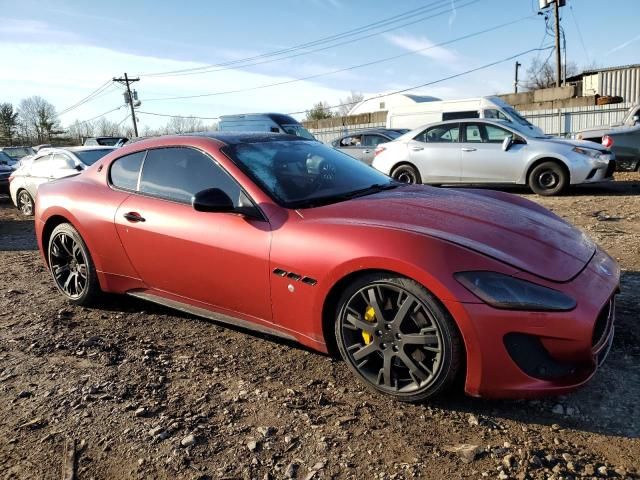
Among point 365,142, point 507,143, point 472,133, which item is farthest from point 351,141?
point 507,143

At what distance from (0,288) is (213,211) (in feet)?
10.7

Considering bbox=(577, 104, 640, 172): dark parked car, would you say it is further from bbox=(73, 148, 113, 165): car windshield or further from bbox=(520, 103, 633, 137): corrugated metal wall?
bbox=(73, 148, 113, 165): car windshield

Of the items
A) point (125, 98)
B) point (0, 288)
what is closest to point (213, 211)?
point (0, 288)

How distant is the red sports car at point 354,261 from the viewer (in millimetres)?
2342

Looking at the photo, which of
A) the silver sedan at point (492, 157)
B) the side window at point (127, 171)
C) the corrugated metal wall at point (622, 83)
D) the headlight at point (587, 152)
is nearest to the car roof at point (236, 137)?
the side window at point (127, 171)

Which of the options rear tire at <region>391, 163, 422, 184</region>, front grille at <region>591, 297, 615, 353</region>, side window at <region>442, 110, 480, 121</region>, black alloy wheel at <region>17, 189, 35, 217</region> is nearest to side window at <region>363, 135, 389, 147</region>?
rear tire at <region>391, 163, 422, 184</region>

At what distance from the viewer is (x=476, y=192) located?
370 centimetres

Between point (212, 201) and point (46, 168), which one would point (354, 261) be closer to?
point (212, 201)

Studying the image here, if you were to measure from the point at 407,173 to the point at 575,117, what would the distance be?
13462 millimetres

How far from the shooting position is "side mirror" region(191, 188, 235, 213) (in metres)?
3.00

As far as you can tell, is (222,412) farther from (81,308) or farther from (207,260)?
(81,308)

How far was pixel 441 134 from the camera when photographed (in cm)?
1020

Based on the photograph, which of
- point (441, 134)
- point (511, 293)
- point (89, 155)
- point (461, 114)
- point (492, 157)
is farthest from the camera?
point (461, 114)

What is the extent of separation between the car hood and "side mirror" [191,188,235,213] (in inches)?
18.7
